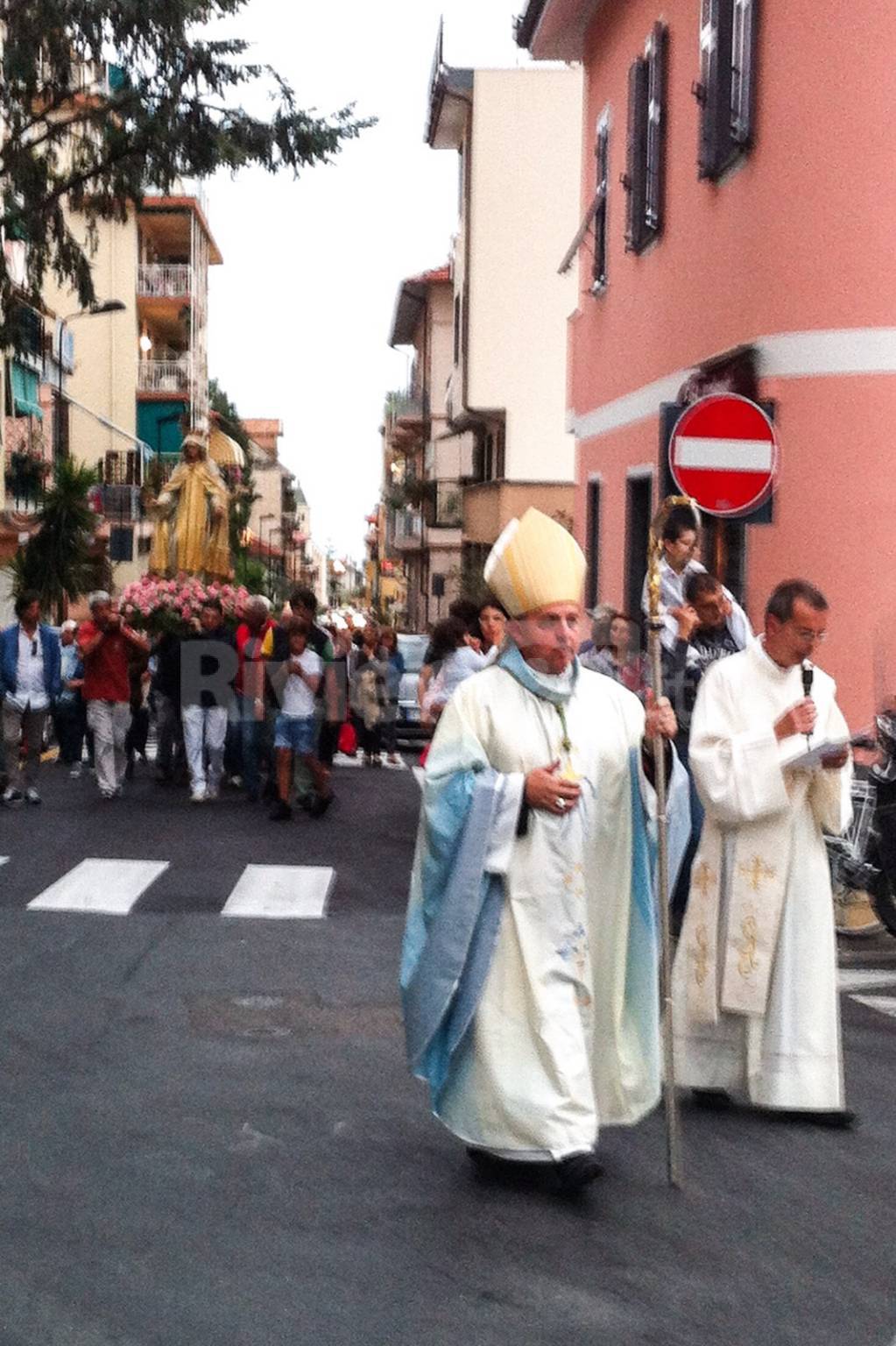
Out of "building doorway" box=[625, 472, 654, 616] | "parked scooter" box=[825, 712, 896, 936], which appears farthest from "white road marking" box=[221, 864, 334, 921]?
"building doorway" box=[625, 472, 654, 616]

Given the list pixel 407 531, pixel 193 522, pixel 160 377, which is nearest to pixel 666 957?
pixel 193 522

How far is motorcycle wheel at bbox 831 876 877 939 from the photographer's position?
1177cm

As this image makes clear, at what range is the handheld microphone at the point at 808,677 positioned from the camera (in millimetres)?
7211

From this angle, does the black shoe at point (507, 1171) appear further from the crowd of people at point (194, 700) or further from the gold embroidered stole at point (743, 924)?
the crowd of people at point (194, 700)

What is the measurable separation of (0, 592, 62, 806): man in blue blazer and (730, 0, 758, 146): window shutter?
7024 millimetres

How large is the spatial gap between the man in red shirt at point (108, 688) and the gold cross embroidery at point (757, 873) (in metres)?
13.2

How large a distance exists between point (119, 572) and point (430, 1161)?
59.7 m

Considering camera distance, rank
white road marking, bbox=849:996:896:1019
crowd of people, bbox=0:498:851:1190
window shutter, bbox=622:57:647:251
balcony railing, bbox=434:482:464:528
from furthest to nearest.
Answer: balcony railing, bbox=434:482:464:528
window shutter, bbox=622:57:647:251
white road marking, bbox=849:996:896:1019
crowd of people, bbox=0:498:851:1190

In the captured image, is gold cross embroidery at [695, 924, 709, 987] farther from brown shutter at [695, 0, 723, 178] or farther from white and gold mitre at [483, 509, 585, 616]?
brown shutter at [695, 0, 723, 178]

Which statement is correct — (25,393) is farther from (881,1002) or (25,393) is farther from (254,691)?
(881,1002)

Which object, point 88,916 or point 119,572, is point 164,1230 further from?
point 119,572

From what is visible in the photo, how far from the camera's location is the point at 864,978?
1073cm

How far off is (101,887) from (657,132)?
30.4 ft

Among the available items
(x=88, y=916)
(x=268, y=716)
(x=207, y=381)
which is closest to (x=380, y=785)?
(x=268, y=716)
